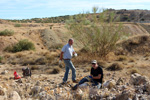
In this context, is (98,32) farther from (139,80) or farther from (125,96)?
(125,96)

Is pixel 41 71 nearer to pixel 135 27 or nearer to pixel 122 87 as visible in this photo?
pixel 122 87

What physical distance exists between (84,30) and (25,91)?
8.51 meters

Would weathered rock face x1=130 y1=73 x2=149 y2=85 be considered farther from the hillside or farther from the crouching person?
the crouching person

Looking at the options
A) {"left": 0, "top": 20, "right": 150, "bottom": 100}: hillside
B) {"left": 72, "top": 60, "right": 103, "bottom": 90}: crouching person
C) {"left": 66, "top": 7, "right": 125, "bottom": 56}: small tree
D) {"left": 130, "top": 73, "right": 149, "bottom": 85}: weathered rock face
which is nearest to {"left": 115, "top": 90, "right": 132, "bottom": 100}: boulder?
{"left": 0, "top": 20, "right": 150, "bottom": 100}: hillside

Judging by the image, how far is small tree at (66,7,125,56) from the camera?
13469 millimetres

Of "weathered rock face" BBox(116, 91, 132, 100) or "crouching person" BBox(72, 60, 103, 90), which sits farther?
"crouching person" BBox(72, 60, 103, 90)

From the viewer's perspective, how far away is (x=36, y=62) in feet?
44.9

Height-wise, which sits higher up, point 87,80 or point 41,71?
point 87,80

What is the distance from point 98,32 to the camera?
13195 millimetres

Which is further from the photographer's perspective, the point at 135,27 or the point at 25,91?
the point at 135,27

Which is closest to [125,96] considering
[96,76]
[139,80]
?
[96,76]

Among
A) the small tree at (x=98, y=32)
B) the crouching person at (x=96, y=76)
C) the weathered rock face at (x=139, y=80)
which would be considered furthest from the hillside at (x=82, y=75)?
the small tree at (x=98, y=32)

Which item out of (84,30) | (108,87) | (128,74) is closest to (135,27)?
(84,30)

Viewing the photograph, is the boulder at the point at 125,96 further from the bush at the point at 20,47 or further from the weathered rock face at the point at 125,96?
the bush at the point at 20,47
